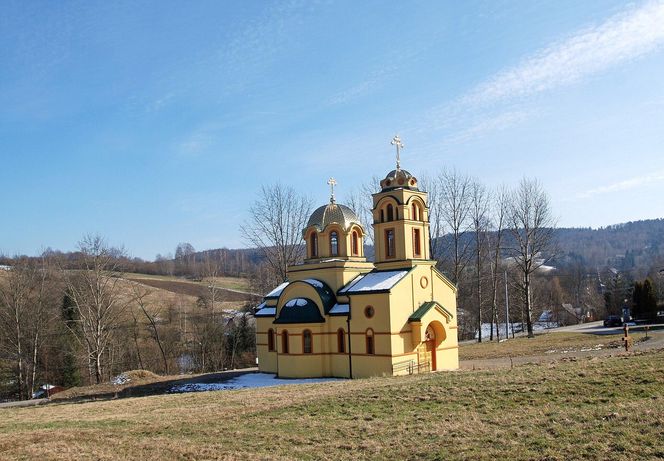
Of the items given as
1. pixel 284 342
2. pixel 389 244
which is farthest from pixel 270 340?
pixel 389 244

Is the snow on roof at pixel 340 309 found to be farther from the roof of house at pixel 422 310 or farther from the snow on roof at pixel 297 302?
the roof of house at pixel 422 310

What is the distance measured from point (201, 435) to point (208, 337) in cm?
3573

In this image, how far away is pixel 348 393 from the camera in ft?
58.8

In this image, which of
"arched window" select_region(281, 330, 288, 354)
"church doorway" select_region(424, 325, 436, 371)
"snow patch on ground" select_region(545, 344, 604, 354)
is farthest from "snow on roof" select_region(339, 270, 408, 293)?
"snow patch on ground" select_region(545, 344, 604, 354)

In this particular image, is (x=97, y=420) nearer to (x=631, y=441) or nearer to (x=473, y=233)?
(x=631, y=441)

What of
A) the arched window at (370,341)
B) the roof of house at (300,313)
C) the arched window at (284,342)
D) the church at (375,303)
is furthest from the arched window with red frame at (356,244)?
the arched window at (284,342)

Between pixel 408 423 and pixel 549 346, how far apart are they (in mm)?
22511

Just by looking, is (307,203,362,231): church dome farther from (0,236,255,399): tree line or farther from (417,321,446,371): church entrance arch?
(0,236,255,399): tree line

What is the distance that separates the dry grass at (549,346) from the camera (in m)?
30.5

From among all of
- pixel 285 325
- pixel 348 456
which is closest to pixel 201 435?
pixel 348 456

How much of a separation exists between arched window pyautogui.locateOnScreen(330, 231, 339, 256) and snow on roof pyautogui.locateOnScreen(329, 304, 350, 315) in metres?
3.29

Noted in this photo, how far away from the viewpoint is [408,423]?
519 inches

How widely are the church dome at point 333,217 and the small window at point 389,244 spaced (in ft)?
8.19

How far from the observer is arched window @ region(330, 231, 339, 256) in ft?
99.7
